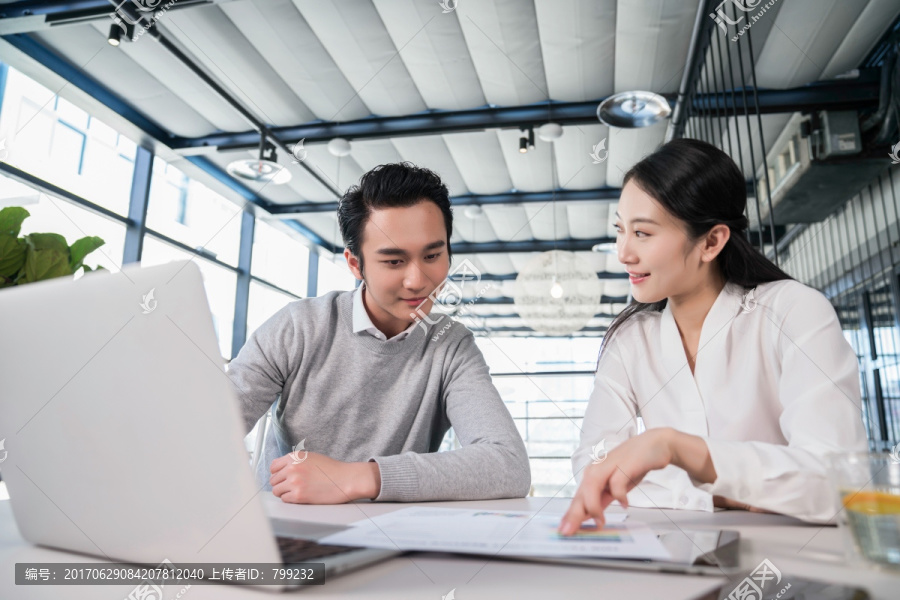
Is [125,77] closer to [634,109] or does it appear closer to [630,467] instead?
[634,109]

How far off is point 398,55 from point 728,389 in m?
2.86

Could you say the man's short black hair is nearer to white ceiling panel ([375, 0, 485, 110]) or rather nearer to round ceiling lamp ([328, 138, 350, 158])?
white ceiling panel ([375, 0, 485, 110])

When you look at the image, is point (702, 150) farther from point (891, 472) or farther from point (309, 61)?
point (309, 61)

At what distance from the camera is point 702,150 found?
4.35 ft

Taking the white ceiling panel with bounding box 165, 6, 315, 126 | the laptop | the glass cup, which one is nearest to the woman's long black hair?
the glass cup

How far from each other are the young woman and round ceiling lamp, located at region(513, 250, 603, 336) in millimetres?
2214

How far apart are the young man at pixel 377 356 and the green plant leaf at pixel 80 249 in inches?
16.2

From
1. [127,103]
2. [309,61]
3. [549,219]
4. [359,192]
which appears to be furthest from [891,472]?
[549,219]

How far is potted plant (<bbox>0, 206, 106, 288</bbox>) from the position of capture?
96 centimetres

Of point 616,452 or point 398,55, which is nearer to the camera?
point 616,452

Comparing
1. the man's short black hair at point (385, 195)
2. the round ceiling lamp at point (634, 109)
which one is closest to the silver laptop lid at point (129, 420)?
the man's short black hair at point (385, 195)

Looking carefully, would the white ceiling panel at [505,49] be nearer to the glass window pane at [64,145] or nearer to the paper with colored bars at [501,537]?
the glass window pane at [64,145]

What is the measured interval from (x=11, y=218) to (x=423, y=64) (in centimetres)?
289

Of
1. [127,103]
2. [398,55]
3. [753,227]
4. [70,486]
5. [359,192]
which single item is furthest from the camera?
[753,227]
